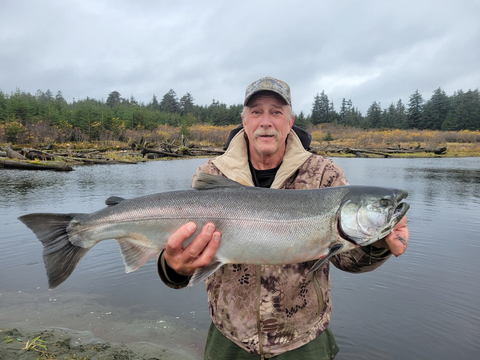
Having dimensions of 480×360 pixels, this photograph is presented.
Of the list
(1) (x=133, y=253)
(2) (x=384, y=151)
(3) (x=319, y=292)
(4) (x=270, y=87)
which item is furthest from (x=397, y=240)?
(2) (x=384, y=151)

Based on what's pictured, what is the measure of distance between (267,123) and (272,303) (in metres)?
1.51

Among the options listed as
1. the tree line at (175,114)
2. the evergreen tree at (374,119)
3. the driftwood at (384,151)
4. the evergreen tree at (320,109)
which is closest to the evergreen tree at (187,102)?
the tree line at (175,114)

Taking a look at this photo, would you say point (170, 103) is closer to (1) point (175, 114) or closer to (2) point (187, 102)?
(2) point (187, 102)

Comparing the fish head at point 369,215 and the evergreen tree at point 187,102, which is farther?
the evergreen tree at point 187,102

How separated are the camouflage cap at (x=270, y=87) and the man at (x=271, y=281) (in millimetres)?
13

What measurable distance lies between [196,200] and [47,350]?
3415mm

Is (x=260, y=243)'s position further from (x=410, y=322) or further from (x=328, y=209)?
(x=410, y=322)

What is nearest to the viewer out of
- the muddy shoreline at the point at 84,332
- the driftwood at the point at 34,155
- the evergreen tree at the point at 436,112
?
the muddy shoreline at the point at 84,332

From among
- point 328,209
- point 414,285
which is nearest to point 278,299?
point 328,209

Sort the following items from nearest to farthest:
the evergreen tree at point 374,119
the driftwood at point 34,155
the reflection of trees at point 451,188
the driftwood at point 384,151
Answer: the reflection of trees at point 451,188 < the driftwood at point 34,155 < the driftwood at point 384,151 < the evergreen tree at point 374,119

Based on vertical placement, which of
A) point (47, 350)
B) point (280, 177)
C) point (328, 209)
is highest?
point (280, 177)

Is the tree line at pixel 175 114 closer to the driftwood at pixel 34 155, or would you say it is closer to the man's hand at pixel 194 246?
the driftwood at pixel 34 155

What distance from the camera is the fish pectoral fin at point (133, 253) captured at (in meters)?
2.92

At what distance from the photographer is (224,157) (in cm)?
314
